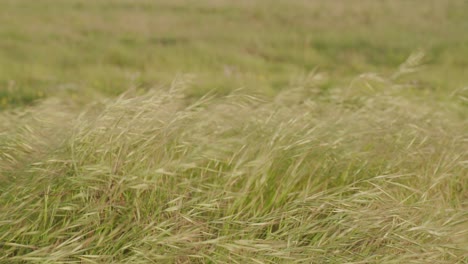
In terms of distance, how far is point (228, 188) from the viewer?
2.48 meters

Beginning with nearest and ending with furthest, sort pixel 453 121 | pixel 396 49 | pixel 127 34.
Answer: pixel 453 121 < pixel 396 49 < pixel 127 34

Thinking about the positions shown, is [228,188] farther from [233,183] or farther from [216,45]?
[216,45]

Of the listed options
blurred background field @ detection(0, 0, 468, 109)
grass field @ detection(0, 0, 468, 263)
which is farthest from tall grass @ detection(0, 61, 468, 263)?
blurred background field @ detection(0, 0, 468, 109)

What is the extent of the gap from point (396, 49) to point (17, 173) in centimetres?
607

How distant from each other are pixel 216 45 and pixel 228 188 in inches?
209

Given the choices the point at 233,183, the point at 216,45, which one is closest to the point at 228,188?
the point at 233,183

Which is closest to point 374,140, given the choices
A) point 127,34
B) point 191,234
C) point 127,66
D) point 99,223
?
point 191,234

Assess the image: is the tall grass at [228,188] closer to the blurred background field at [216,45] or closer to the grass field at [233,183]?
the grass field at [233,183]

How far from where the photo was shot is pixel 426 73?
628 centimetres

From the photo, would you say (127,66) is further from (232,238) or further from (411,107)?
(232,238)

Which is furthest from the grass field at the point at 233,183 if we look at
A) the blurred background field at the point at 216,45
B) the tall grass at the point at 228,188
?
the blurred background field at the point at 216,45

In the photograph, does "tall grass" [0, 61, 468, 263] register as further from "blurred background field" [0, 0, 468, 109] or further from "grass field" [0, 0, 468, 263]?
"blurred background field" [0, 0, 468, 109]

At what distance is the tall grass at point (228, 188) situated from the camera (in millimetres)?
2137

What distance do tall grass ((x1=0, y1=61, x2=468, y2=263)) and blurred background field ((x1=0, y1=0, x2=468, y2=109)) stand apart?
67.6 inches
